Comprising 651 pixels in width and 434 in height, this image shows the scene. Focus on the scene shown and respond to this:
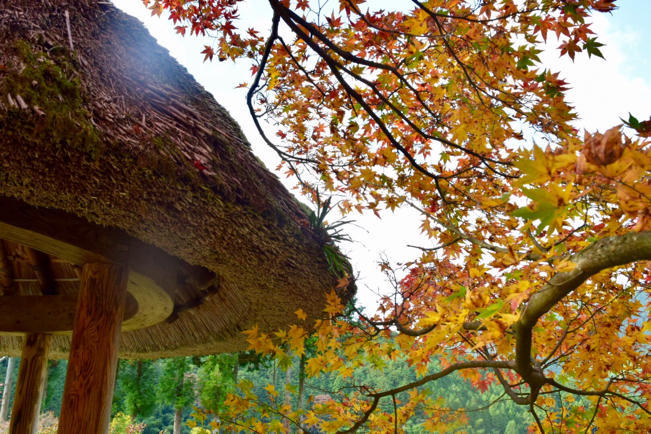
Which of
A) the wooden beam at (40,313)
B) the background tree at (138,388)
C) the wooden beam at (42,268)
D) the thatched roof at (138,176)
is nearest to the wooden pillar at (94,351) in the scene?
the thatched roof at (138,176)

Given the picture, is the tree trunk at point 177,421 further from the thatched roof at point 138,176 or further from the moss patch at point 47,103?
the moss patch at point 47,103

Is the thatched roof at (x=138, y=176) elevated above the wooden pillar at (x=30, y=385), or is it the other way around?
the thatched roof at (x=138, y=176)

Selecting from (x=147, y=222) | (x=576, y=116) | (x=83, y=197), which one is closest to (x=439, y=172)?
(x=576, y=116)

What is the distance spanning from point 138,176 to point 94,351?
1.31 metres

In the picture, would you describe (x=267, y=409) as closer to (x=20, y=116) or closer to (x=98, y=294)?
(x=98, y=294)

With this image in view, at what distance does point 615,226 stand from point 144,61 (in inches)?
111

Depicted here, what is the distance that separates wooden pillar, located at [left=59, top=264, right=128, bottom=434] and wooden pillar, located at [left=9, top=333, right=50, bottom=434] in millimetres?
1659

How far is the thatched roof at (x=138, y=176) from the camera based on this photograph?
162 cm

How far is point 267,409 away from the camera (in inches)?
116

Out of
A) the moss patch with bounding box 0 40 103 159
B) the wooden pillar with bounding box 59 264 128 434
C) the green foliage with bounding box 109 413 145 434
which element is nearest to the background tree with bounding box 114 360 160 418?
the green foliage with bounding box 109 413 145 434

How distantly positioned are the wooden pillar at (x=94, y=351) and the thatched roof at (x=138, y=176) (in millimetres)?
189

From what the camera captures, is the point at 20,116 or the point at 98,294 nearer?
the point at 20,116

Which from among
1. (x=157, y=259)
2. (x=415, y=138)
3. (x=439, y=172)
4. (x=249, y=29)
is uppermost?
(x=249, y=29)

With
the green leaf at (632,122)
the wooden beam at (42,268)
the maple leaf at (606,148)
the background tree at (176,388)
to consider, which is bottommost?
the maple leaf at (606,148)
